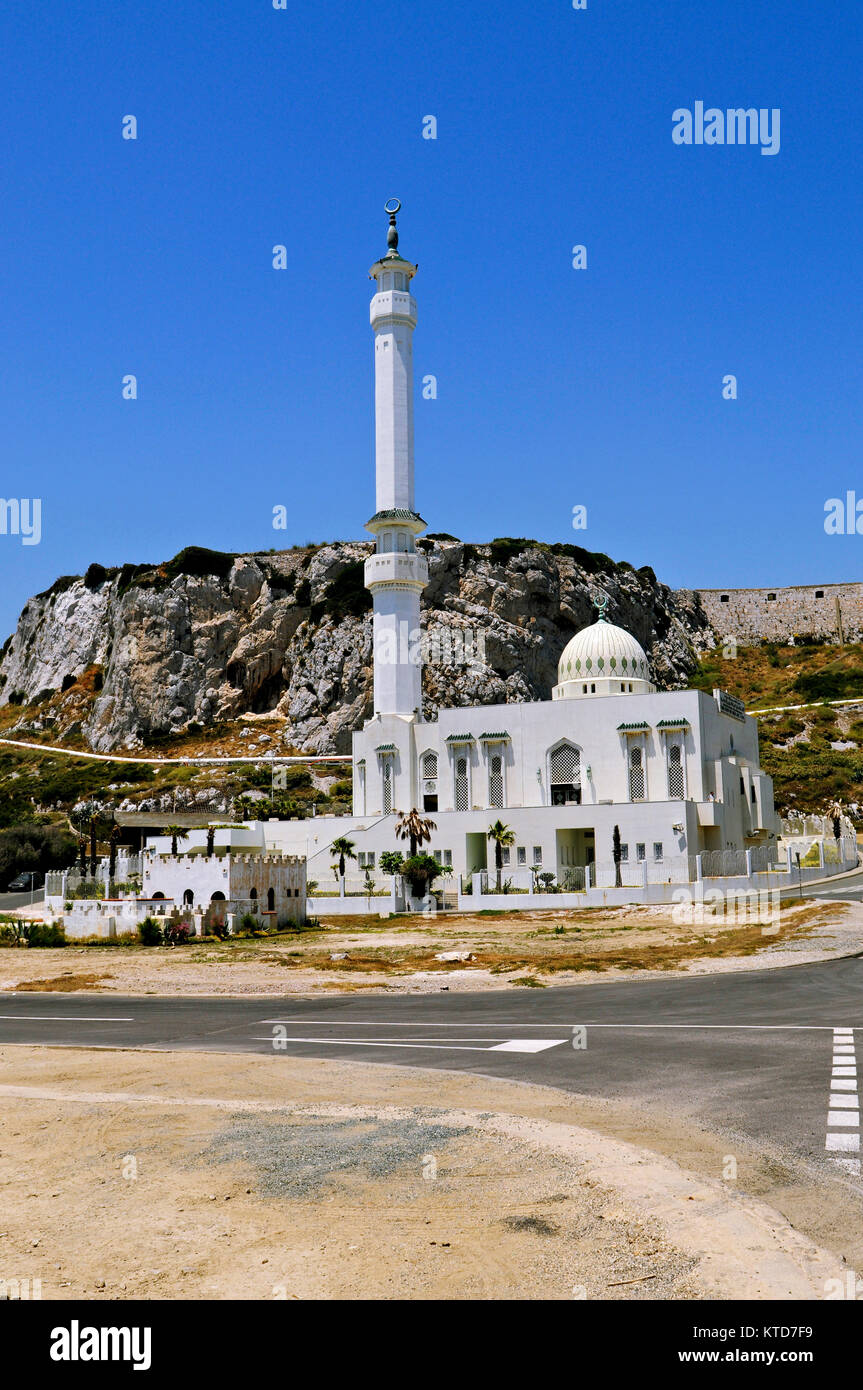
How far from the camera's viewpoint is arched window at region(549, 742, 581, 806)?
7062cm

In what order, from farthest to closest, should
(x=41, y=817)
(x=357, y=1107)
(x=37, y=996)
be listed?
1. (x=41, y=817)
2. (x=37, y=996)
3. (x=357, y=1107)

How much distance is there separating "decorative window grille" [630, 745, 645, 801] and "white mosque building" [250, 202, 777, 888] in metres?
0.09

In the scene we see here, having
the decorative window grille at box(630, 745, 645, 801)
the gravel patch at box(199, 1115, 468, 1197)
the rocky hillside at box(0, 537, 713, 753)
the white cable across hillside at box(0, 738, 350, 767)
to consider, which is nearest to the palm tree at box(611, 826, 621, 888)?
the decorative window grille at box(630, 745, 645, 801)

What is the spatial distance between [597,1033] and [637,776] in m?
50.3

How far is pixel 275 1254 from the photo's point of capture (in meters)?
7.99

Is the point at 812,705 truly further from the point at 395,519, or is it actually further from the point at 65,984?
the point at 65,984

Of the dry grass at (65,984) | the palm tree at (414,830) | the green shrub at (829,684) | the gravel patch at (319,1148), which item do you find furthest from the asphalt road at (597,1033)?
the green shrub at (829,684)

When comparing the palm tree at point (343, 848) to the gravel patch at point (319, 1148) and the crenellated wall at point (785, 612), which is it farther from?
the crenellated wall at point (785, 612)

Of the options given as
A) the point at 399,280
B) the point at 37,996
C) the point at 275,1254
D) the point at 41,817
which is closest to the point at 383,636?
the point at 399,280

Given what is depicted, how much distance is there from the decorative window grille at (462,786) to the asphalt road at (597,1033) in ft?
145
